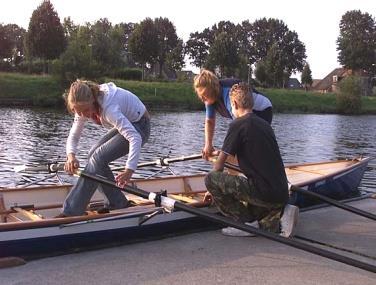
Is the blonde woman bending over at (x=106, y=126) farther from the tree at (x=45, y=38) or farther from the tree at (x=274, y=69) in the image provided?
the tree at (x=274, y=69)

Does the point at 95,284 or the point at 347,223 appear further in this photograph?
the point at 347,223

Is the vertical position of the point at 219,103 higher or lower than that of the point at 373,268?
higher

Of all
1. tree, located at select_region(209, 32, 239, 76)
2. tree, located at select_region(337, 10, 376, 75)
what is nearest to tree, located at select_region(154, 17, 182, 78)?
tree, located at select_region(209, 32, 239, 76)

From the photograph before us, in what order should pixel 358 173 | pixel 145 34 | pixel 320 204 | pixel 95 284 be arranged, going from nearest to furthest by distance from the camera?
pixel 95 284 → pixel 320 204 → pixel 358 173 → pixel 145 34

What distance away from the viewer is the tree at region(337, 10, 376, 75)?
3969 inches

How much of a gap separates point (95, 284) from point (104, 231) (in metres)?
1.34

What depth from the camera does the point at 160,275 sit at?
5.68 meters

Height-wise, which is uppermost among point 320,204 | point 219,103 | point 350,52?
point 350,52

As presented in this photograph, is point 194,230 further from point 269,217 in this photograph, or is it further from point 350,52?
point 350,52

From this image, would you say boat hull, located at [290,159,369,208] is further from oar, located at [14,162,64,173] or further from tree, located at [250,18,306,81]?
tree, located at [250,18,306,81]

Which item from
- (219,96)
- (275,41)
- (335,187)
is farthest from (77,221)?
(275,41)

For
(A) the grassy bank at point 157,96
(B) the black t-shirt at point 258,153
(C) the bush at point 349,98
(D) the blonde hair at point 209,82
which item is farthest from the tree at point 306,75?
(B) the black t-shirt at point 258,153

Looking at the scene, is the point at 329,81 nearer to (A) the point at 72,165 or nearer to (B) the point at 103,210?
(B) the point at 103,210

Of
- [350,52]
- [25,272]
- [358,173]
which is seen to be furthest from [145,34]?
[25,272]
